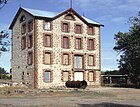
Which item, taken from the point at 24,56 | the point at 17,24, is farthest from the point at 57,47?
the point at 17,24

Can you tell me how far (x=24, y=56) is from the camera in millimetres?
58250

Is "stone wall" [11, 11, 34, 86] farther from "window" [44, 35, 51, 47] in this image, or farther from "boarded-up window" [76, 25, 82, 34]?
"boarded-up window" [76, 25, 82, 34]

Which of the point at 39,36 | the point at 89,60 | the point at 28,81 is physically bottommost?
the point at 28,81

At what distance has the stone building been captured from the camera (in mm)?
54188

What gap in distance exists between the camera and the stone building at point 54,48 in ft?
178

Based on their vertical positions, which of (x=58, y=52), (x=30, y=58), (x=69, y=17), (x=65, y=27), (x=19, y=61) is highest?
(x=69, y=17)

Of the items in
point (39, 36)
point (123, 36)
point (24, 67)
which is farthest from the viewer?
point (123, 36)

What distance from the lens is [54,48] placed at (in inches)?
2194

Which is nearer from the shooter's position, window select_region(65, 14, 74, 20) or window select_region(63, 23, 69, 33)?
window select_region(63, 23, 69, 33)

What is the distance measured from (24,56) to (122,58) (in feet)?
64.8

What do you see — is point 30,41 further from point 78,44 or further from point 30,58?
point 78,44

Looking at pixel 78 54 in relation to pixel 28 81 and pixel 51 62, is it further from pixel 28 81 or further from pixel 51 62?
pixel 28 81

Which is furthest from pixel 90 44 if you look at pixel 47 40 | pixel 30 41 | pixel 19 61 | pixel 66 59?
pixel 19 61

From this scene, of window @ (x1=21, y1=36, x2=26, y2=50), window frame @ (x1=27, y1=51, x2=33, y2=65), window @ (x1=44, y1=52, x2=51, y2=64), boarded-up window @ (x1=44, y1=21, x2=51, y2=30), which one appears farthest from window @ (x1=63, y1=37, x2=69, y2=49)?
window @ (x1=21, y1=36, x2=26, y2=50)
